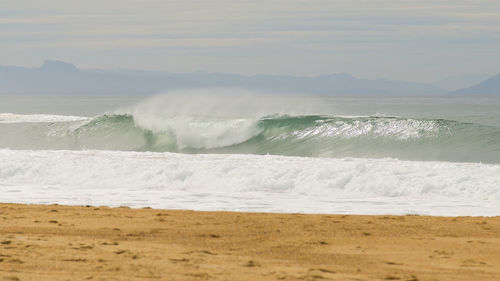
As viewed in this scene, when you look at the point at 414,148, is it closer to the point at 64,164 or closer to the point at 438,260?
the point at 64,164

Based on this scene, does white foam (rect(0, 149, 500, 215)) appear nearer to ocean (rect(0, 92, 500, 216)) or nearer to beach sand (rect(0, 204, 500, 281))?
ocean (rect(0, 92, 500, 216))

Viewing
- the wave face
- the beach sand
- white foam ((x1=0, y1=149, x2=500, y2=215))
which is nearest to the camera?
the beach sand

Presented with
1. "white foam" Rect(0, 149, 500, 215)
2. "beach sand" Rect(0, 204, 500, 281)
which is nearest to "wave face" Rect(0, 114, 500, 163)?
"white foam" Rect(0, 149, 500, 215)

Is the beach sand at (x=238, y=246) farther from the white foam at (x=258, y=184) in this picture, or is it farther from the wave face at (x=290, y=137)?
the wave face at (x=290, y=137)

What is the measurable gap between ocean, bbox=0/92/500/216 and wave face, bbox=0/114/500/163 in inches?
1.7

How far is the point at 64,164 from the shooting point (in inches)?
705

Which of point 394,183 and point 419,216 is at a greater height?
point 394,183

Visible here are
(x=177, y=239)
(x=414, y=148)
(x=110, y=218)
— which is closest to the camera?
(x=177, y=239)

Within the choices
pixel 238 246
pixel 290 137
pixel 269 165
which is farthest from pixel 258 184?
pixel 290 137

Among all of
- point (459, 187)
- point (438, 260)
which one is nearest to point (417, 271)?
point (438, 260)

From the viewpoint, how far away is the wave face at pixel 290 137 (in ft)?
77.7

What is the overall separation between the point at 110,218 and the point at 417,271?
193 inches

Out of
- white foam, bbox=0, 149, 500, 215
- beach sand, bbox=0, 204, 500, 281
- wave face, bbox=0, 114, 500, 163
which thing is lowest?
beach sand, bbox=0, 204, 500, 281

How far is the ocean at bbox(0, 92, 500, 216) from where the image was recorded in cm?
1324
